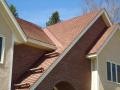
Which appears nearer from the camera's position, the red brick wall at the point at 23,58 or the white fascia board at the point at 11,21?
the white fascia board at the point at 11,21

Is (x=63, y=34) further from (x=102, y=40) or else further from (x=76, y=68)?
(x=76, y=68)

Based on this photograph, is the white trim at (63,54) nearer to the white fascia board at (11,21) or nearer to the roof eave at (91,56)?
the roof eave at (91,56)

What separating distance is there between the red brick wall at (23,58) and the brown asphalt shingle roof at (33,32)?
2.85 feet

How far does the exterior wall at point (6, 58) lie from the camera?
898 inches

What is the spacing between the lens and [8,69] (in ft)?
76.5

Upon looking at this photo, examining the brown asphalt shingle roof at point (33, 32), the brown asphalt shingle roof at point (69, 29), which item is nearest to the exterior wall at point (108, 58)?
the brown asphalt shingle roof at point (69, 29)

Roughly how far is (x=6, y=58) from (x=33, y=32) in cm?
490

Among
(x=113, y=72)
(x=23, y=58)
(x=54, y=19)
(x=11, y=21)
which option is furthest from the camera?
(x=54, y=19)

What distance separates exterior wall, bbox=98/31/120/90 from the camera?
2717cm

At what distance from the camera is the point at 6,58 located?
76.7 feet

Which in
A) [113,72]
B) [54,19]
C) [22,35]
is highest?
[54,19]

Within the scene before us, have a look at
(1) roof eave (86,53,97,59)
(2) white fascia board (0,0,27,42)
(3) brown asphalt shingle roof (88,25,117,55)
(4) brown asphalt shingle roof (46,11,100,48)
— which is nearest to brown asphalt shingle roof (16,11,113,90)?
(4) brown asphalt shingle roof (46,11,100,48)

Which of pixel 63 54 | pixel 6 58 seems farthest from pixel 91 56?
pixel 6 58

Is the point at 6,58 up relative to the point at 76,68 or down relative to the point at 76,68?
up
